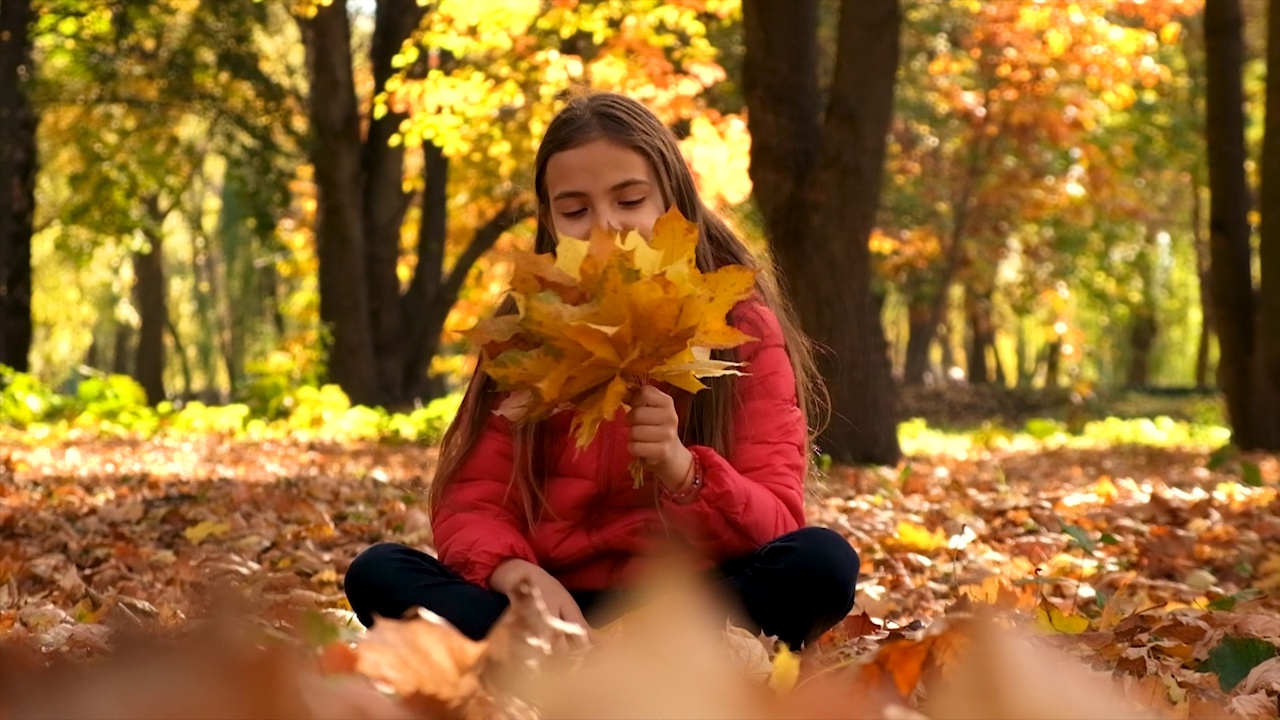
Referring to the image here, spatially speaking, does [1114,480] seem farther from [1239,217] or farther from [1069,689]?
[1069,689]

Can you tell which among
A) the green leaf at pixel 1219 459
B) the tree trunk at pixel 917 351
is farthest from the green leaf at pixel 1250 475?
the tree trunk at pixel 917 351

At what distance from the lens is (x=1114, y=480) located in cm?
789

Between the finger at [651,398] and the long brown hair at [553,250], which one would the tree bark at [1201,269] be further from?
the finger at [651,398]

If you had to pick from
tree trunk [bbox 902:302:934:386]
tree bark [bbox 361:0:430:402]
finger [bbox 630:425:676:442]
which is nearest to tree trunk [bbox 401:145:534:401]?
tree bark [bbox 361:0:430:402]

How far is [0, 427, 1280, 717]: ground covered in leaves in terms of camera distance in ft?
3.05

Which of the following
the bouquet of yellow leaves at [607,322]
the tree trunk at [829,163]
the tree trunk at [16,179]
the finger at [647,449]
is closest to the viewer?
the bouquet of yellow leaves at [607,322]

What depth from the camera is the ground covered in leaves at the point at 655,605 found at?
36.7 inches

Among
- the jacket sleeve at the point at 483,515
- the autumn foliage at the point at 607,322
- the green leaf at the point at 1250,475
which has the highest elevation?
the autumn foliage at the point at 607,322

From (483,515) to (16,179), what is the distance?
13.3 m

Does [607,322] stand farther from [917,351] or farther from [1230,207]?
[917,351]

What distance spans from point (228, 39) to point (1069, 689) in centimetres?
1473

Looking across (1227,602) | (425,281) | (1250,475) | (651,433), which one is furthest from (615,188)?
(425,281)

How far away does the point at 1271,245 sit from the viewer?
31.1 ft

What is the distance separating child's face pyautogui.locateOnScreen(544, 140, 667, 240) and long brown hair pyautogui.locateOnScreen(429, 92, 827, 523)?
0.10ft
